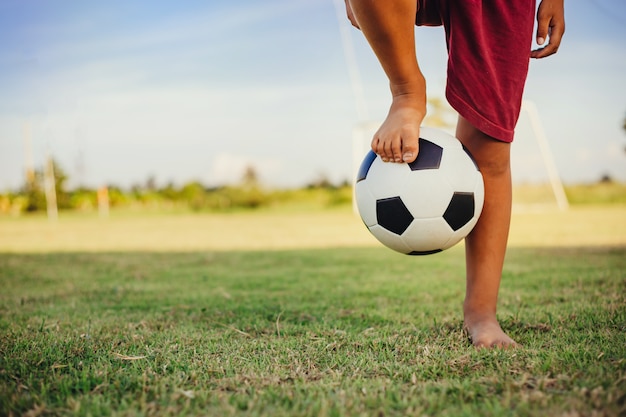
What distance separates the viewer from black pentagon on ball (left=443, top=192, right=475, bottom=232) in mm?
1750

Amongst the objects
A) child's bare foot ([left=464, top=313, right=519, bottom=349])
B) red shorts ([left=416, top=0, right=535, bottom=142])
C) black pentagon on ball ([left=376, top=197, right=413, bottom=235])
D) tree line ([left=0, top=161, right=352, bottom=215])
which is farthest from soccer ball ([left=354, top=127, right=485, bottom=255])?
tree line ([left=0, top=161, right=352, bottom=215])

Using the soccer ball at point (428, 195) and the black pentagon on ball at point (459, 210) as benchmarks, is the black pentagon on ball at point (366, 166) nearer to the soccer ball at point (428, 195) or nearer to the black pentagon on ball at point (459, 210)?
the soccer ball at point (428, 195)

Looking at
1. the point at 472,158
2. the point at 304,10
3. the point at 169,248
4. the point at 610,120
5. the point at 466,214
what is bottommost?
the point at 169,248

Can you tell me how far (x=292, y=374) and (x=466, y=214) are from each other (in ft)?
2.53

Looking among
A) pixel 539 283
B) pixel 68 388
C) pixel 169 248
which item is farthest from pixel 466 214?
pixel 169 248

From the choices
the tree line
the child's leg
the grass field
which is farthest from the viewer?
the tree line

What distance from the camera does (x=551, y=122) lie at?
14.7 metres

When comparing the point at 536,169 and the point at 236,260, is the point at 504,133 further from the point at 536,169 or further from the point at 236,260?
the point at 536,169

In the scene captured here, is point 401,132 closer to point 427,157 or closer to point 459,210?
point 427,157

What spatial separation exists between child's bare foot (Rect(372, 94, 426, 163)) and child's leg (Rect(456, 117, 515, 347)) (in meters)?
0.28

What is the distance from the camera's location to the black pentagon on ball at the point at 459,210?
1.75 m

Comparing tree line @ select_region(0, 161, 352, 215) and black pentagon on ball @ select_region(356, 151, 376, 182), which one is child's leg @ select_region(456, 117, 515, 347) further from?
tree line @ select_region(0, 161, 352, 215)

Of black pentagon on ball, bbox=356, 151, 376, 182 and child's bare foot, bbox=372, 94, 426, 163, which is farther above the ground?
child's bare foot, bbox=372, 94, 426, 163

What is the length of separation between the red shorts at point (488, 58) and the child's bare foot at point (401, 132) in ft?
0.50
